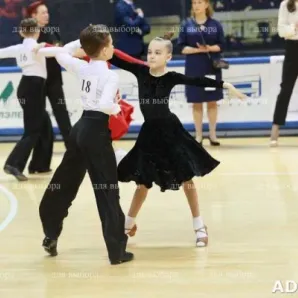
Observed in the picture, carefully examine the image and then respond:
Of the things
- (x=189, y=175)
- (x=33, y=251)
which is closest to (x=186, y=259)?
(x=189, y=175)

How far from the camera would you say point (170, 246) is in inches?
253

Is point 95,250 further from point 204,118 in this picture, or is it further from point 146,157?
point 204,118

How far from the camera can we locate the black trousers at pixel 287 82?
36.3ft

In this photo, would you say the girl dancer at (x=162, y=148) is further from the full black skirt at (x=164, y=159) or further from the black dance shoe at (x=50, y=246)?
the black dance shoe at (x=50, y=246)

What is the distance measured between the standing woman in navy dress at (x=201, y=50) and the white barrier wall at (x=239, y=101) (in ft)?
2.79

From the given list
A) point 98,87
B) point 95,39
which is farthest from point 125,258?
point 95,39

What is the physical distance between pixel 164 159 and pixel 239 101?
608 cm

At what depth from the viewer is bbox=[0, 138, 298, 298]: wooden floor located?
17.6 feet

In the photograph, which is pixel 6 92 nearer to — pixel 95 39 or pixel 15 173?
pixel 15 173

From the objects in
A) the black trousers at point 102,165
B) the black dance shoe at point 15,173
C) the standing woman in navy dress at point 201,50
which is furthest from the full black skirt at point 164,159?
the standing woman in navy dress at point 201,50

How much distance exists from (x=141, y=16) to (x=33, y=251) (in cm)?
663

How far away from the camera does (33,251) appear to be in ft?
20.8

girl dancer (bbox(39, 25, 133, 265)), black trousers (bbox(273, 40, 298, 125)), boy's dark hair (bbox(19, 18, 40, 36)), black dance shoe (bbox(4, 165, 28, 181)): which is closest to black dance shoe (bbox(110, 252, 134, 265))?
girl dancer (bbox(39, 25, 133, 265))

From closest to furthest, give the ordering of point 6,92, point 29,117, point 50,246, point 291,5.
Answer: point 50,246, point 29,117, point 291,5, point 6,92
